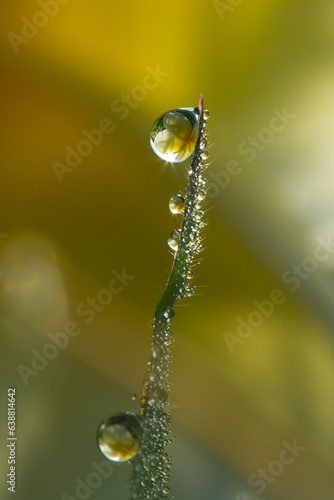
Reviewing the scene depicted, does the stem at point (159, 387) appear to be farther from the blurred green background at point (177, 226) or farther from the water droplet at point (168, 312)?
the blurred green background at point (177, 226)

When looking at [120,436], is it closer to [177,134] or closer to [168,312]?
[168,312]

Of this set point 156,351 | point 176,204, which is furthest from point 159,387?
point 176,204

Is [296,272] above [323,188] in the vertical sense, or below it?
below

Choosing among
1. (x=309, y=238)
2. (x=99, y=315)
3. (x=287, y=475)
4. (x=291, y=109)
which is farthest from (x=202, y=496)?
(x=291, y=109)

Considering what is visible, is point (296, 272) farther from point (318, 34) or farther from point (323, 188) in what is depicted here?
point (318, 34)

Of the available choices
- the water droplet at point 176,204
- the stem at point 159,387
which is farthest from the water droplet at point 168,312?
the water droplet at point 176,204
